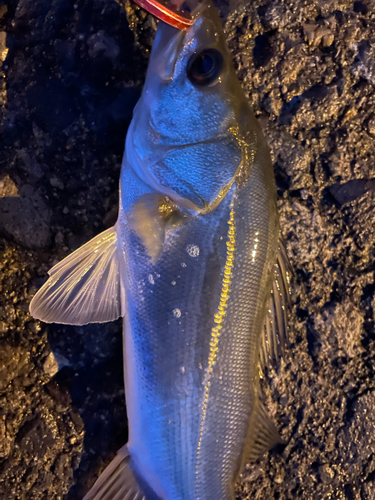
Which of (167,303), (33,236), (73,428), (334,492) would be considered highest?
(33,236)

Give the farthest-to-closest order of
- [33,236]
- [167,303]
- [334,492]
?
[334,492] < [33,236] < [167,303]

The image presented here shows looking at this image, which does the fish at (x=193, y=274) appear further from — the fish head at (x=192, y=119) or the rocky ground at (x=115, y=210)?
the rocky ground at (x=115, y=210)

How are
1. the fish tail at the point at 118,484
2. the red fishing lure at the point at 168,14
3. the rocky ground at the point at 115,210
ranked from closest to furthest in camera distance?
the red fishing lure at the point at 168,14 → the fish tail at the point at 118,484 → the rocky ground at the point at 115,210

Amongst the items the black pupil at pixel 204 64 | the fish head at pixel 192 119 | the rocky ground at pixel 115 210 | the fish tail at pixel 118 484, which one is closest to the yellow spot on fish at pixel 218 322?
the fish head at pixel 192 119

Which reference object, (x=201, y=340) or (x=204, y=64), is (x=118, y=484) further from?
(x=204, y=64)

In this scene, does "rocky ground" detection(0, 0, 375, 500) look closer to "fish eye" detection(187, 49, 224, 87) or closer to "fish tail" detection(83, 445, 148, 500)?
"fish tail" detection(83, 445, 148, 500)

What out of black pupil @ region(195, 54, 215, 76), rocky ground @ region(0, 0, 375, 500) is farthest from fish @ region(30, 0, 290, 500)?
rocky ground @ region(0, 0, 375, 500)

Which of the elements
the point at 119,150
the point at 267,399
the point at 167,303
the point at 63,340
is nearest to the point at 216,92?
the point at 119,150

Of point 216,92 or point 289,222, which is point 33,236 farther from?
point 289,222
